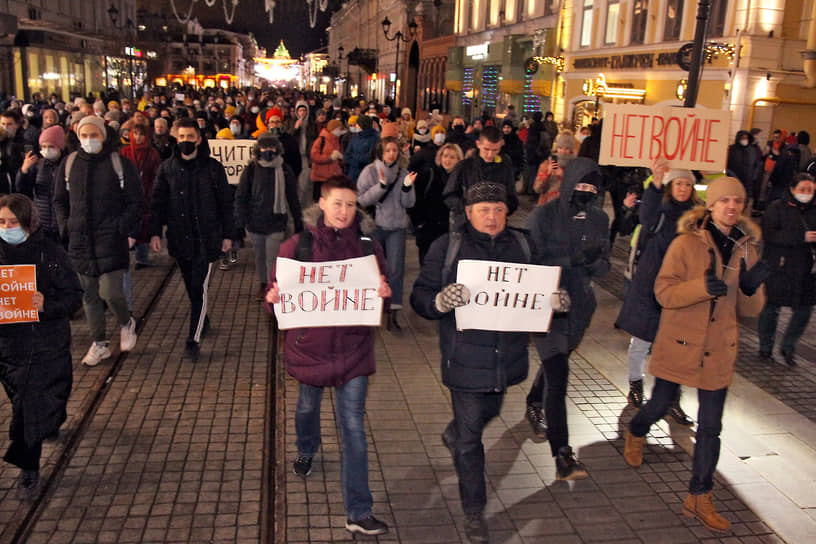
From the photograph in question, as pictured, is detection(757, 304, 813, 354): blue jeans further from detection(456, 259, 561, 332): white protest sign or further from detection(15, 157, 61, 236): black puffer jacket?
detection(15, 157, 61, 236): black puffer jacket

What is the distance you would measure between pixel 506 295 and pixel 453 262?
1.12 feet

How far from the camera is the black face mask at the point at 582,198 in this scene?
489 cm

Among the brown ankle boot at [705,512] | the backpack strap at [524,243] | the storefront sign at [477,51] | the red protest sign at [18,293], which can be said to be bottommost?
the brown ankle boot at [705,512]

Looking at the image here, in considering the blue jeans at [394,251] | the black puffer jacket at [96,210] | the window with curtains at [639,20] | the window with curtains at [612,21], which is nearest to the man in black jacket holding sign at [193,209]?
the black puffer jacket at [96,210]

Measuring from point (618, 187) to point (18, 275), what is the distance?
10.2m

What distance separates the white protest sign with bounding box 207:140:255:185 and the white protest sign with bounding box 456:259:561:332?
7.00m

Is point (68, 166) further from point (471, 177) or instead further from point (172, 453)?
point (471, 177)

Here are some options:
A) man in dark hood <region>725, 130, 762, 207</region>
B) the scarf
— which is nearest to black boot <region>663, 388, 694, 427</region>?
the scarf

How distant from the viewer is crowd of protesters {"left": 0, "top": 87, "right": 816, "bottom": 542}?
167 inches

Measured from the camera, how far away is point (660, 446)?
5637mm

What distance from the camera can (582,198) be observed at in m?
4.91

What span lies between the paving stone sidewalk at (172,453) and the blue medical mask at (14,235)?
5.02 ft

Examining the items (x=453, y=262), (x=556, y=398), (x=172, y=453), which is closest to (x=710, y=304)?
(x=556, y=398)

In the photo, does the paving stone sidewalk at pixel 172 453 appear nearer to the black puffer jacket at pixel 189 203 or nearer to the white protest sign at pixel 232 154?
the black puffer jacket at pixel 189 203
